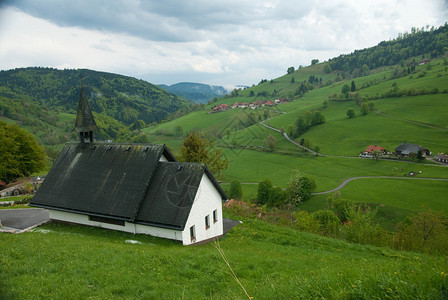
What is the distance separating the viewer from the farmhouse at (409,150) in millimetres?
79856

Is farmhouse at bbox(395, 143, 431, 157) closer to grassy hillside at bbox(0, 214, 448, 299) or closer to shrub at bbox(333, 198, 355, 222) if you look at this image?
shrub at bbox(333, 198, 355, 222)

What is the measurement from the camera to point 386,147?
289 ft

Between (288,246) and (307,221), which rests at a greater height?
(288,246)

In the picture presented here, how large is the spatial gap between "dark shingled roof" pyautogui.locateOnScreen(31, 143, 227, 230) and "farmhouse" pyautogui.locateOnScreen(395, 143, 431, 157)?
80.9 metres

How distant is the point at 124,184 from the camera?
20.6 m

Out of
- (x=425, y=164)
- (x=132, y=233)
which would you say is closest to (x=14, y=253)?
(x=132, y=233)

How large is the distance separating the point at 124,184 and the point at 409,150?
88.0 metres

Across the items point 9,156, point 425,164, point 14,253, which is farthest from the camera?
point 425,164

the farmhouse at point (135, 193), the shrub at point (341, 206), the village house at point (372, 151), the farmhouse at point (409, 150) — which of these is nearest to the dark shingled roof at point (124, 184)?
the farmhouse at point (135, 193)

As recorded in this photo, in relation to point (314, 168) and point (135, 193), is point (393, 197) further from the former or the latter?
point (135, 193)

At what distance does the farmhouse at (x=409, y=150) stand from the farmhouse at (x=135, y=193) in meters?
80.9

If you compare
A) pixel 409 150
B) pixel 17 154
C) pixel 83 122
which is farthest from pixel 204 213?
pixel 409 150

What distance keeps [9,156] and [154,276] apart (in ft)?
162

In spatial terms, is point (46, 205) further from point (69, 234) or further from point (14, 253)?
point (14, 253)
